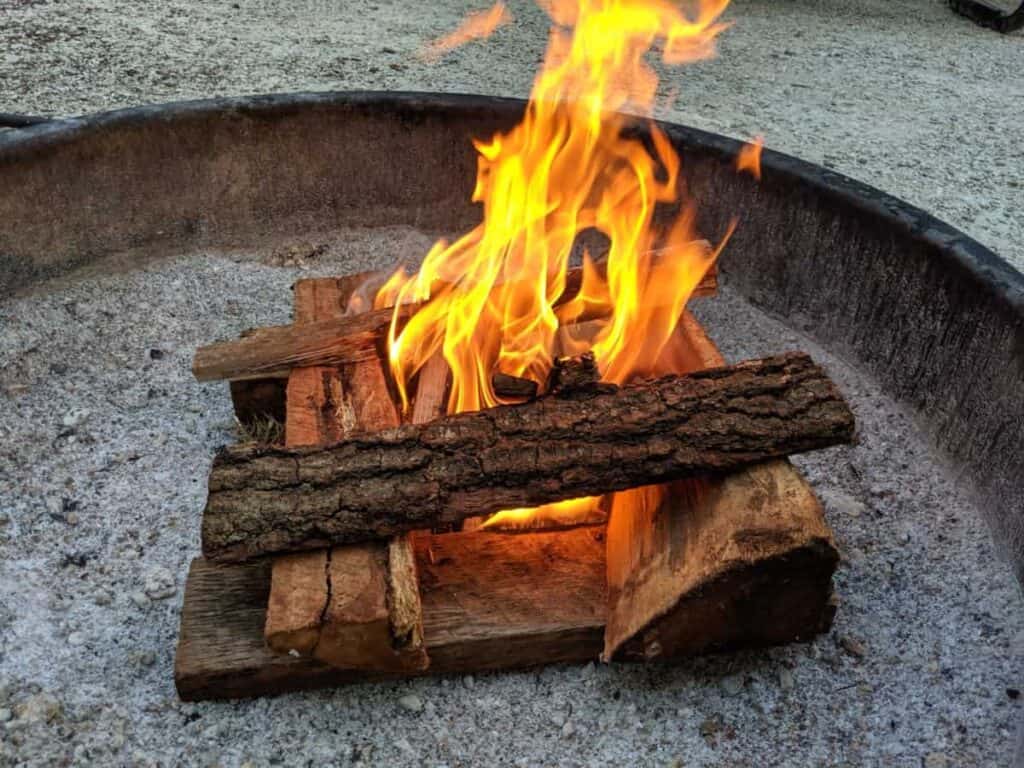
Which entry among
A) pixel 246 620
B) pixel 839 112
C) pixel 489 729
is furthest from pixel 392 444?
pixel 839 112

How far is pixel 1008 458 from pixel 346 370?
1568mm

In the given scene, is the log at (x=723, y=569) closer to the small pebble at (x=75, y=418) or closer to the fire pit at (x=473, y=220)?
the fire pit at (x=473, y=220)

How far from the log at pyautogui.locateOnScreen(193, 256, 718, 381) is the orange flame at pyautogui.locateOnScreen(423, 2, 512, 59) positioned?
3.51 m

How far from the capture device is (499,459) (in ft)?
5.99

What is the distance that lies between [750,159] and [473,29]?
3696 millimetres

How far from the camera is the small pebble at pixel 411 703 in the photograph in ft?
5.98

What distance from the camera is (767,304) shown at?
301cm

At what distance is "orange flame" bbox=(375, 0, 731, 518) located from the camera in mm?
2301

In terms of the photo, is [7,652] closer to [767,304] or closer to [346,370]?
[346,370]

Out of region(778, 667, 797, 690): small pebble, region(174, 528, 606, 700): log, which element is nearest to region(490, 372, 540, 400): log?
region(174, 528, 606, 700): log

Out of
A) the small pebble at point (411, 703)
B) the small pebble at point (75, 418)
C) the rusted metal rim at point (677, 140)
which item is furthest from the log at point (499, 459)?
the small pebble at point (75, 418)

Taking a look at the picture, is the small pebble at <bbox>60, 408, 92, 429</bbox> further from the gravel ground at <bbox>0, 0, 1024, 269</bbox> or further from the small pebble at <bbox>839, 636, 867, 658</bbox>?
the gravel ground at <bbox>0, 0, 1024, 269</bbox>

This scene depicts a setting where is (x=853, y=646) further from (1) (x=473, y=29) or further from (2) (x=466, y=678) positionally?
(1) (x=473, y=29)

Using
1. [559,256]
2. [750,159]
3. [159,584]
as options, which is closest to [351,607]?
[159,584]
